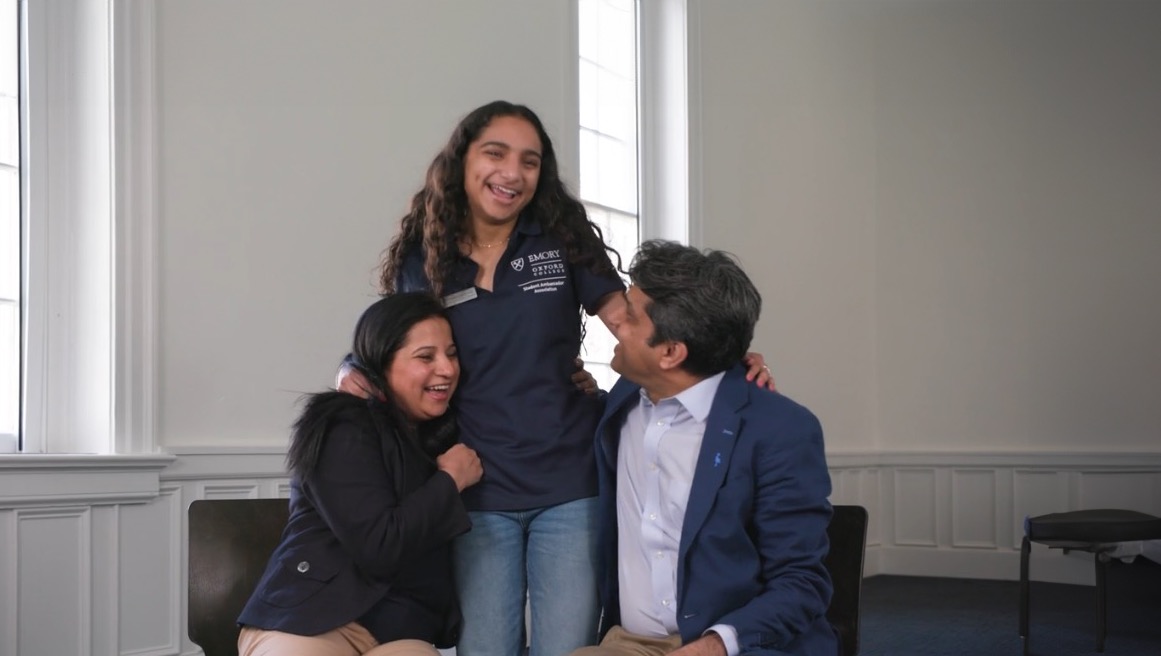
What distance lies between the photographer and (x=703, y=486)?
2395 mm

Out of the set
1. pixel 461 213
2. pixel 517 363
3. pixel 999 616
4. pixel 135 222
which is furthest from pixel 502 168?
pixel 999 616

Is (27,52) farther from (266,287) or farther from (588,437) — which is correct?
(588,437)

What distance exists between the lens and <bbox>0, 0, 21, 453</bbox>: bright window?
159 inches

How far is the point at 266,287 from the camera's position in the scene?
15.1 feet

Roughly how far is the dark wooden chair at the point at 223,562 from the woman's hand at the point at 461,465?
1.34ft

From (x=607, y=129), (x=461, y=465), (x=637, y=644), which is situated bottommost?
(x=637, y=644)

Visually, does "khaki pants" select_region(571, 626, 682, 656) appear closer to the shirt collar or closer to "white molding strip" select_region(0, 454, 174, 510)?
the shirt collar

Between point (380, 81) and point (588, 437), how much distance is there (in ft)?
9.12

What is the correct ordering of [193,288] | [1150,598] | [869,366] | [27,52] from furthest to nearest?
[869,366] < [1150,598] < [193,288] < [27,52]

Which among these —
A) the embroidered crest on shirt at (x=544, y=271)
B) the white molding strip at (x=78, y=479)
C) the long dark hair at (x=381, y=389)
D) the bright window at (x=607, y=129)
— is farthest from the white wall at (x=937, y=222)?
the long dark hair at (x=381, y=389)

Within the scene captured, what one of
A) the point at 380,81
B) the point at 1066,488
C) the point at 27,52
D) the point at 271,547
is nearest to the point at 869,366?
the point at 1066,488

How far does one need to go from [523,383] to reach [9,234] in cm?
226

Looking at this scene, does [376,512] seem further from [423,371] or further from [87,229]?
[87,229]

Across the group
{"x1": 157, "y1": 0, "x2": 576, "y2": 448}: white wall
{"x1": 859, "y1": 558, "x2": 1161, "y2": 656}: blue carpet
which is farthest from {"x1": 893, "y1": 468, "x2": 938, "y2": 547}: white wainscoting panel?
{"x1": 157, "y1": 0, "x2": 576, "y2": 448}: white wall
